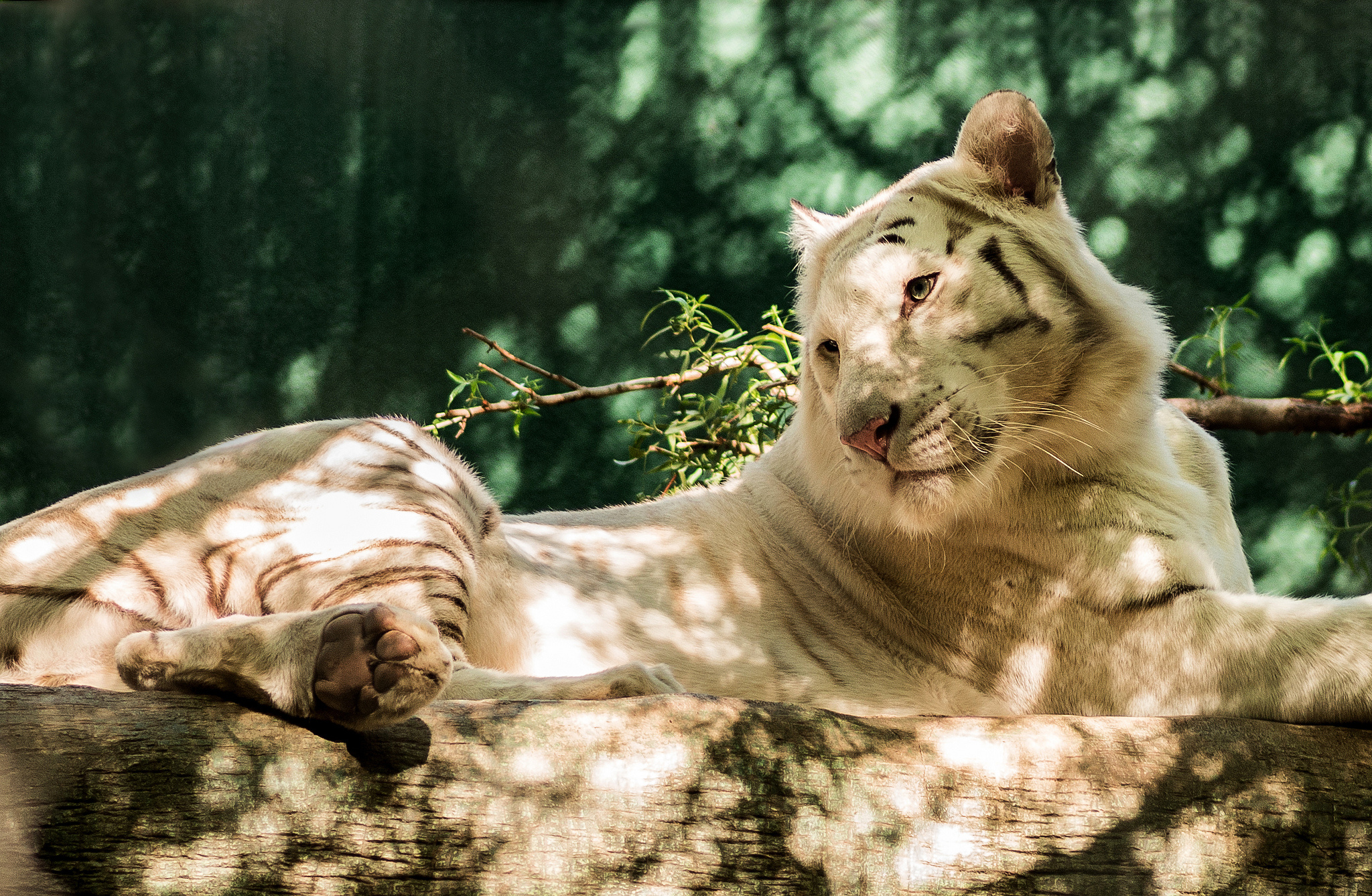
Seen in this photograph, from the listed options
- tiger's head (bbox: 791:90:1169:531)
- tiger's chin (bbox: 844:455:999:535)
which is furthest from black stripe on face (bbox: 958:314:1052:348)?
tiger's chin (bbox: 844:455:999:535)

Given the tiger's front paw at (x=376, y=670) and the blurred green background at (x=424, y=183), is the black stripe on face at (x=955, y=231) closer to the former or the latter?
the tiger's front paw at (x=376, y=670)

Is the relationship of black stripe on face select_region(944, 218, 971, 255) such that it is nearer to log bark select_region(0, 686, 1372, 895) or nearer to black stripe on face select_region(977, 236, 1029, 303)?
black stripe on face select_region(977, 236, 1029, 303)

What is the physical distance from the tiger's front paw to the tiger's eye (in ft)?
4.64

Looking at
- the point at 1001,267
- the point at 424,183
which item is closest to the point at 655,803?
the point at 1001,267

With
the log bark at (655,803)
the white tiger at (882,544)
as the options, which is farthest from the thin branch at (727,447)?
the log bark at (655,803)

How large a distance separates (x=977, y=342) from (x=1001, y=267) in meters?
0.21

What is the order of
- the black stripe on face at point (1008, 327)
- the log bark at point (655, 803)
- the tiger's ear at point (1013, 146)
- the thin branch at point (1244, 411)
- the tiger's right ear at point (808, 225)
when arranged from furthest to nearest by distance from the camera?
the thin branch at point (1244, 411) < the tiger's right ear at point (808, 225) < the tiger's ear at point (1013, 146) < the black stripe on face at point (1008, 327) < the log bark at point (655, 803)

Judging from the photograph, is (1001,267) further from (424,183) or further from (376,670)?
(424,183)

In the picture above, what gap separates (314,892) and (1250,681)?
1732 millimetres

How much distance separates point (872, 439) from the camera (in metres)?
2.41

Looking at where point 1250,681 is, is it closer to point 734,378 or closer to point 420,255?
point 734,378

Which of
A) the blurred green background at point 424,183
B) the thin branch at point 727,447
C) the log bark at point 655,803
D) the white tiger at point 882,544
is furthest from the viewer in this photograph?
the blurred green background at point 424,183

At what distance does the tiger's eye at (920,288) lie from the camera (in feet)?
8.22

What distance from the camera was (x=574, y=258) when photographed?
18.5ft
